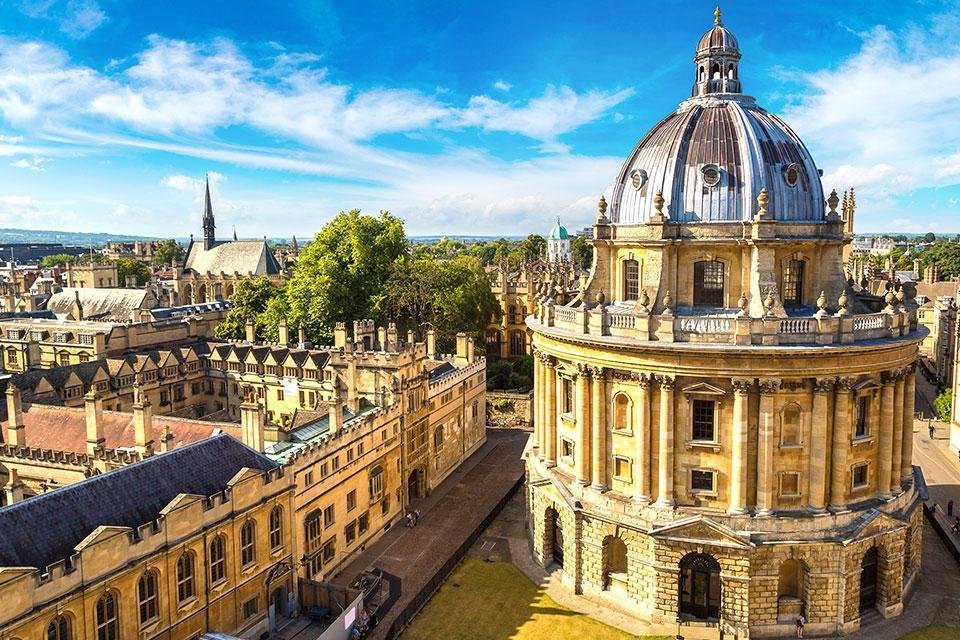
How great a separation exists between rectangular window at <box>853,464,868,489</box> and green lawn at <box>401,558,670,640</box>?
11.4 meters

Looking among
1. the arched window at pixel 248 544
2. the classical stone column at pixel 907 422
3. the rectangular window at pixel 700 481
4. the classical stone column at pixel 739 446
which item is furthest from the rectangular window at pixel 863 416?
the arched window at pixel 248 544

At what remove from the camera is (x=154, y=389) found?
5475 cm

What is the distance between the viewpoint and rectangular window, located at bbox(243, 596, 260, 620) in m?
29.8

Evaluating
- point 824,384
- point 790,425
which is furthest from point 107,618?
point 824,384

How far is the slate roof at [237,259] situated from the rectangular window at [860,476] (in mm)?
103159

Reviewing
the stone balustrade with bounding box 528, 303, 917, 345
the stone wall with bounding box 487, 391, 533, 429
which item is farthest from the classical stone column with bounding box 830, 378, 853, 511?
the stone wall with bounding box 487, 391, 533, 429

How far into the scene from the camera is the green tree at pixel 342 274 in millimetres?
68125

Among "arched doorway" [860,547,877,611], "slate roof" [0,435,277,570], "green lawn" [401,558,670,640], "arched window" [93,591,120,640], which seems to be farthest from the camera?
"arched doorway" [860,547,877,611]

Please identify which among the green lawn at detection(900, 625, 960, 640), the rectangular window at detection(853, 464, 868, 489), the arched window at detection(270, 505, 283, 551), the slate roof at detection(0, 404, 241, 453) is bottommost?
the green lawn at detection(900, 625, 960, 640)

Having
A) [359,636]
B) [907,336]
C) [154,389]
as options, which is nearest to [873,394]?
[907,336]

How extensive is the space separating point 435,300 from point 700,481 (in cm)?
4242

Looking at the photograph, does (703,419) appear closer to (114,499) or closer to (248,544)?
(248,544)

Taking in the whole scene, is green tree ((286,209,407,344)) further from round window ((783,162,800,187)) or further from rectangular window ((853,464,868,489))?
rectangular window ((853,464,868,489))

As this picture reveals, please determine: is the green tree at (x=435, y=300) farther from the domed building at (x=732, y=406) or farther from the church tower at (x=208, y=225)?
the church tower at (x=208, y=225)
